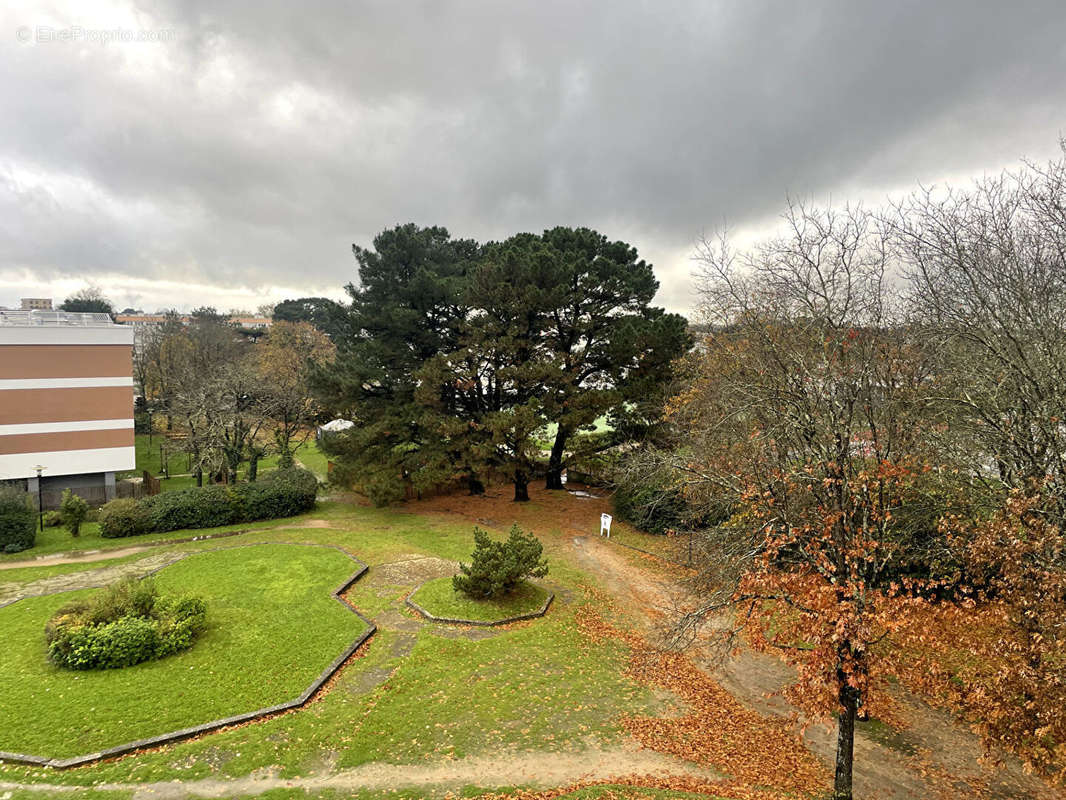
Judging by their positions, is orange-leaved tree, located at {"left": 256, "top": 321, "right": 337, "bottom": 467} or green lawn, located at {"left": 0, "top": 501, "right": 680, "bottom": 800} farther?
orange-leaved tree, located at {"left": 256, "top": 321, "right": 337, "bottom": 467}

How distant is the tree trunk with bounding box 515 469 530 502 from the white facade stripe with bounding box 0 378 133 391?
1925 centimetres

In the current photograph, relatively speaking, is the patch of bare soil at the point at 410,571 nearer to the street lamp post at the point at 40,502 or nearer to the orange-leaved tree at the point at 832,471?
the orange-leaved tree at the point at 832,471

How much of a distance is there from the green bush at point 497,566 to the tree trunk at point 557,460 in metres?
8.46

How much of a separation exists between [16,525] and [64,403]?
7.70m

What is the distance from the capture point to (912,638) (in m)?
7.19

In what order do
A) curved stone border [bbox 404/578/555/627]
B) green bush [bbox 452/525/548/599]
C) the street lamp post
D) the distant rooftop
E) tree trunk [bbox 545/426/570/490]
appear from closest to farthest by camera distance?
curved stone border [bbox 404/578/555/627]
green bush [bbox 452/525/548/599]
the street lamp post
the distant rooftop
tree trunk [bbox 545/426/570/490]

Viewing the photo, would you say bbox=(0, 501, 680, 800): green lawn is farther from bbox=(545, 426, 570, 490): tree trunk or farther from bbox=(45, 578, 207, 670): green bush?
bbox=(545, 426, 570, 490): tree trunk

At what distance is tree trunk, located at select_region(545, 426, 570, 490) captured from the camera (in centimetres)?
2431

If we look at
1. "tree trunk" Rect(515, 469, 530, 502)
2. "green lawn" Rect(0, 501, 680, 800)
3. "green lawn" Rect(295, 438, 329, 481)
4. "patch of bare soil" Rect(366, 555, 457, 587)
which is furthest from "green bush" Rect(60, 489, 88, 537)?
"tree trunk" Rect(515, 469, 530, 502)

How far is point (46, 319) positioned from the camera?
80.3ft

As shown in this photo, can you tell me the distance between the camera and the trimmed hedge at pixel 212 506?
19.7 metres

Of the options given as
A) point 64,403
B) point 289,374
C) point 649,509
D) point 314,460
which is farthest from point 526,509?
point 289,374

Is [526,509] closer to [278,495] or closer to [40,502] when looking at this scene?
[278,495]

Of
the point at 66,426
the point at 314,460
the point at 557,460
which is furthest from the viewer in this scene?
the point at 314,460
